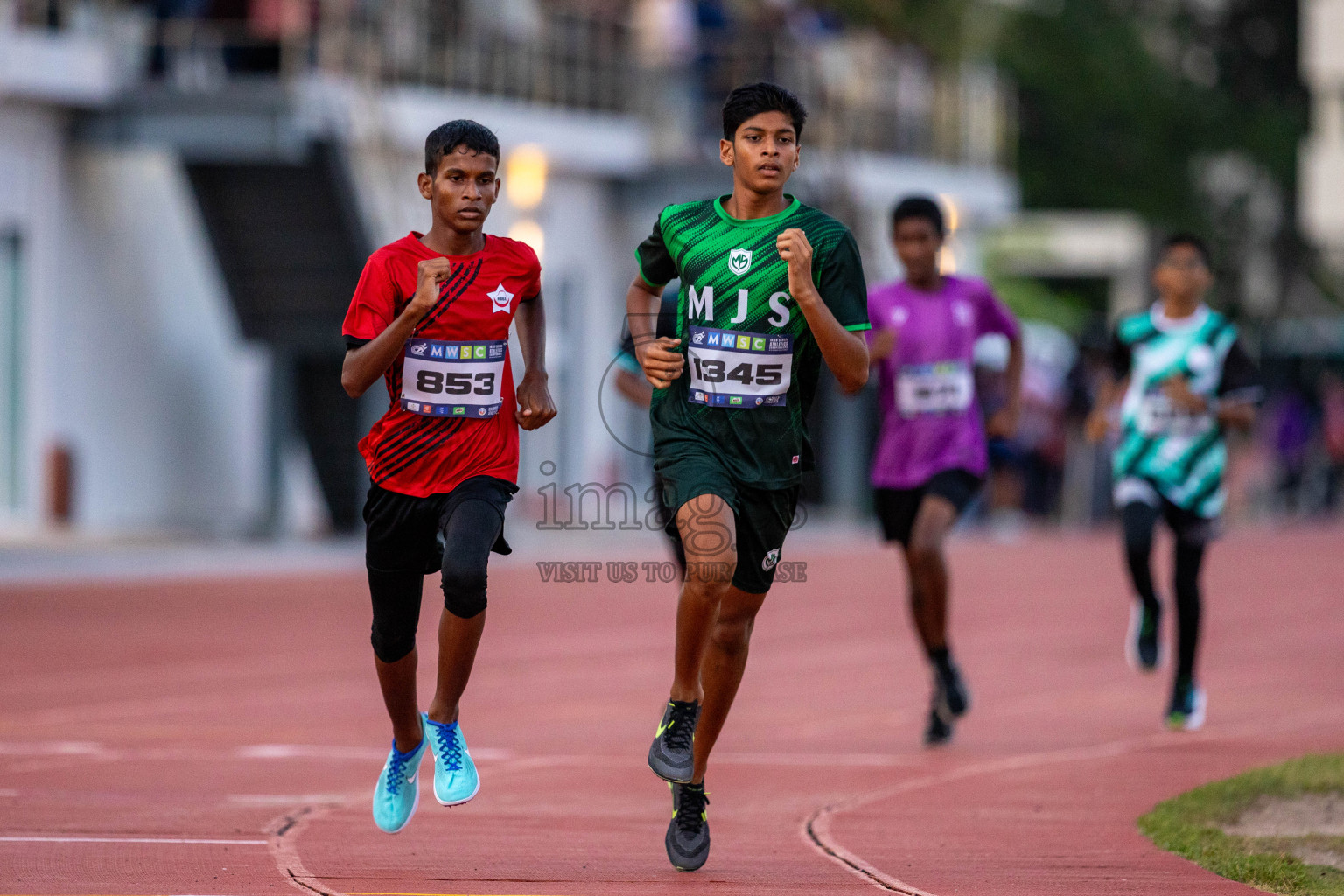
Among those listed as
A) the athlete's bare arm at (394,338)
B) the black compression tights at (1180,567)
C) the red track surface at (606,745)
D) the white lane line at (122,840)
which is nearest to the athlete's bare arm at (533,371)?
the athlete's bare arm at (394,338)

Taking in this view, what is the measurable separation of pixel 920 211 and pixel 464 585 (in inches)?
156

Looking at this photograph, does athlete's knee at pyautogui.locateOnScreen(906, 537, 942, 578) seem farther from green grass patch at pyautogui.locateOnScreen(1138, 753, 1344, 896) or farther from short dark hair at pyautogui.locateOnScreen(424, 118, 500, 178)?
short dark hair at pyautogui.locateOnScreen(424, 118, 500, 178)

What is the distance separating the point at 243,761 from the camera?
358 inches

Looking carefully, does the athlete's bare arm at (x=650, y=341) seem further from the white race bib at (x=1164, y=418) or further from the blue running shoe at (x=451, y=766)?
the white race bib at (x=1164, y=418)

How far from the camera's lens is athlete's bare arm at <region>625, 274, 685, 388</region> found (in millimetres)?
6535

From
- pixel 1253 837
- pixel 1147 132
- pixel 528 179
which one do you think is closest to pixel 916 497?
pixel 1253 837

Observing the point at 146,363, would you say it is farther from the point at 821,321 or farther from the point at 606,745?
the point at 821,321

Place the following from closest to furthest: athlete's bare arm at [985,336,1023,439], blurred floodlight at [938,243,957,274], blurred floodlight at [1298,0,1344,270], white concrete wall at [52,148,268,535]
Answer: athlete's bare arm at [985,336,1023,439] → blurred floodlight at [938,243,957,274] → white concrete wall at [52,148,268,535] → blurred floodlight at [1298,0,1344,270]

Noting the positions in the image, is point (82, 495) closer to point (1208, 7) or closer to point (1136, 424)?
point (1136, 424)

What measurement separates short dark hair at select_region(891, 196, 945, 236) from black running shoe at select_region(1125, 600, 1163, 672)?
201 centimetres

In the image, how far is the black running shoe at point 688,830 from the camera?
657 cm

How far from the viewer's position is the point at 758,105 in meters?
6.60

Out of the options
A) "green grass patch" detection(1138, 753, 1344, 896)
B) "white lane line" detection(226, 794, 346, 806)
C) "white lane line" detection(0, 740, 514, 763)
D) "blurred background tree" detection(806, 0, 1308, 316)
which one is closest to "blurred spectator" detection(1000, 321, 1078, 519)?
"white lane line" detection(0, 740, 514, 763)

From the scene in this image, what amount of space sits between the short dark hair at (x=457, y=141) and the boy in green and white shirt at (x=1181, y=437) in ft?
14.9
